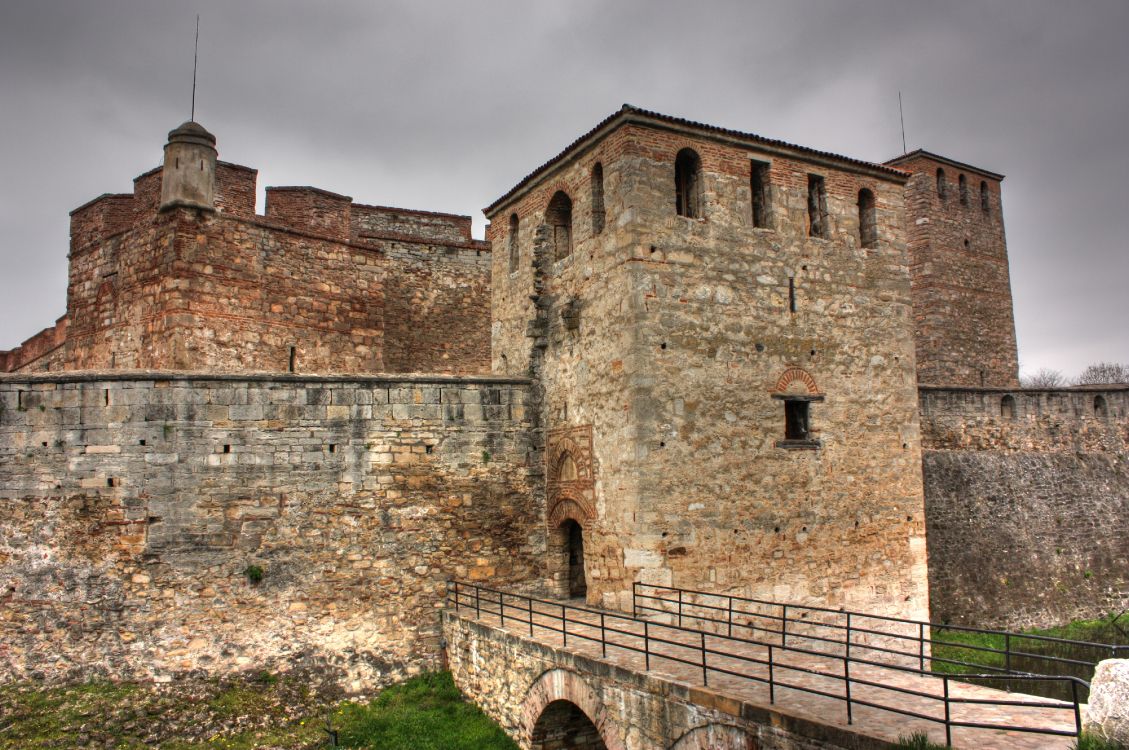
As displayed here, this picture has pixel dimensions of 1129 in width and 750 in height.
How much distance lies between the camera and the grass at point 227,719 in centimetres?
1180

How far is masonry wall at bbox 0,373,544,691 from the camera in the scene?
12797 millimetres

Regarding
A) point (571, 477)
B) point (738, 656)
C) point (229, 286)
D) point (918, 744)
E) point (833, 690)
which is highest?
point (229, 286)

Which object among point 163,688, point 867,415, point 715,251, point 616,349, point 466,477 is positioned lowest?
point 163,688

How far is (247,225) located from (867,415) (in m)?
12.3

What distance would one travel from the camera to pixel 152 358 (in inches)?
656

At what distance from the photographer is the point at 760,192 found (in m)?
14.8

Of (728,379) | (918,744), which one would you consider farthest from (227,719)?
(918,744)

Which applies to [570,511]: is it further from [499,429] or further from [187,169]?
[187,169]

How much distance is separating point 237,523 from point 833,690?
900 cm

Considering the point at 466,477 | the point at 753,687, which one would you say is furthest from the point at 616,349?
the point at 753,687

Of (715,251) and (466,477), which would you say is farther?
(466,477)

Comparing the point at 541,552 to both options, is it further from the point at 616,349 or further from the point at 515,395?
the point at 616,349

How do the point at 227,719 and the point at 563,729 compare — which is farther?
the point at 227,719

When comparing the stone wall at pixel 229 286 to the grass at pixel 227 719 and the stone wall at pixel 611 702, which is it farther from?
the stone wall at pixel 611 702
